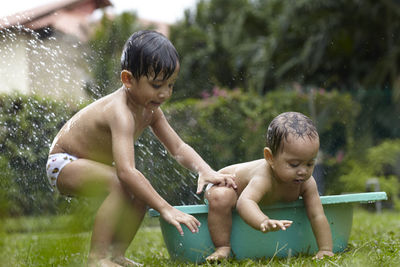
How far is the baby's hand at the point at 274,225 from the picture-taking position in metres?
1.87

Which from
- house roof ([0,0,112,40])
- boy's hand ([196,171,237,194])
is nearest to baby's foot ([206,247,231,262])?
boy's hand ([196,171,237,194])

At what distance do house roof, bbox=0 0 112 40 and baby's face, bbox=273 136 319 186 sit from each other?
4.87m

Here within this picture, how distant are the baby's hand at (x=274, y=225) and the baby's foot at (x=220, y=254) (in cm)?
34

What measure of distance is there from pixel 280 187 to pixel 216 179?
304 millimetres

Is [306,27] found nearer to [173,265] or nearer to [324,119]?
[324,119]

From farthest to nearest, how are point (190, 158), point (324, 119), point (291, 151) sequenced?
point (324, 119) < point (190, 158) < point (291, 151)

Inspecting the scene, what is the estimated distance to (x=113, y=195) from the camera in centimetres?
219

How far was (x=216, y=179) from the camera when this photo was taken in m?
2.41

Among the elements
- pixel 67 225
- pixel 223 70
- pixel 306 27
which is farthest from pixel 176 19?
pixel 67 225

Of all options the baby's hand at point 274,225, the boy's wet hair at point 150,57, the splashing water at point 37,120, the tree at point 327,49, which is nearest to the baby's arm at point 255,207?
the baby's hand at point 274,225

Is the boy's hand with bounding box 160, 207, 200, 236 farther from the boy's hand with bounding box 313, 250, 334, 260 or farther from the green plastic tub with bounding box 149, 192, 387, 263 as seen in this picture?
the boy's hand with bounding box 313, 250, 334, 260

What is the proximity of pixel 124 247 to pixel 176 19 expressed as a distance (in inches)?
466

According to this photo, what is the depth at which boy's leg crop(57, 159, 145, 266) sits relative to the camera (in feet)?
7.00

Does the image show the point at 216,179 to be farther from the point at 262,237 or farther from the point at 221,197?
the point at 262,237
